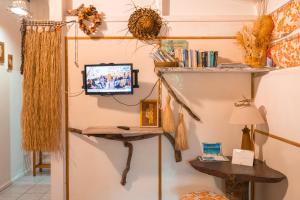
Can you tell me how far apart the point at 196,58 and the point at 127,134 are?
108cm

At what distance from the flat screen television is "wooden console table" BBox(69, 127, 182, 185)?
0.39 meters

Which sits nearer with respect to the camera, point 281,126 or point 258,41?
point 281,126

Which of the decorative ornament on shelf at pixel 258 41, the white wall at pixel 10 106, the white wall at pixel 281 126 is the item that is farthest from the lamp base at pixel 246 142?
the white wall at pixel 10 106

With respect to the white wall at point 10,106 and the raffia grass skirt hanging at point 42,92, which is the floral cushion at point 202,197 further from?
the white wall at point 10,106

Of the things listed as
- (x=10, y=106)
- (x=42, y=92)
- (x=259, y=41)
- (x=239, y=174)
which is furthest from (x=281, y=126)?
(x=10, y=106)

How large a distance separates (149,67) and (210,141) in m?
1.05

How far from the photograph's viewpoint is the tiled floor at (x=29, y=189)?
3666mm

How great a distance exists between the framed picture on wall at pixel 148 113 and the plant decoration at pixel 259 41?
Result: 1.07 meters

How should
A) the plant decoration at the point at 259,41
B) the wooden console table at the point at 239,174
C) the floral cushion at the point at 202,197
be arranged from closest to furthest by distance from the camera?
the wooden console table at the point at 239,174, the floral cushion at the point at 202,197, the plant decoration at the point at 259,41

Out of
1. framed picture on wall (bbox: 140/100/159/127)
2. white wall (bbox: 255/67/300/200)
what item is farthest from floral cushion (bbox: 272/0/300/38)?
framed picture on wall (bbox: 140/100/159/127)

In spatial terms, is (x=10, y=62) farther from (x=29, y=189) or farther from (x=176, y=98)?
(x=176, y=98)

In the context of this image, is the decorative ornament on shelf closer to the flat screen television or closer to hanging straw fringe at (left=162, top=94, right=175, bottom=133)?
hanging straw fringe at (left=162, top=94, right=175, bottom=133)

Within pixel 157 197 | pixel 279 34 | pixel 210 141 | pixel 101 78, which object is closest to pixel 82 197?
pixel 157 197

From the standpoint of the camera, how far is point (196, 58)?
8.86ft
